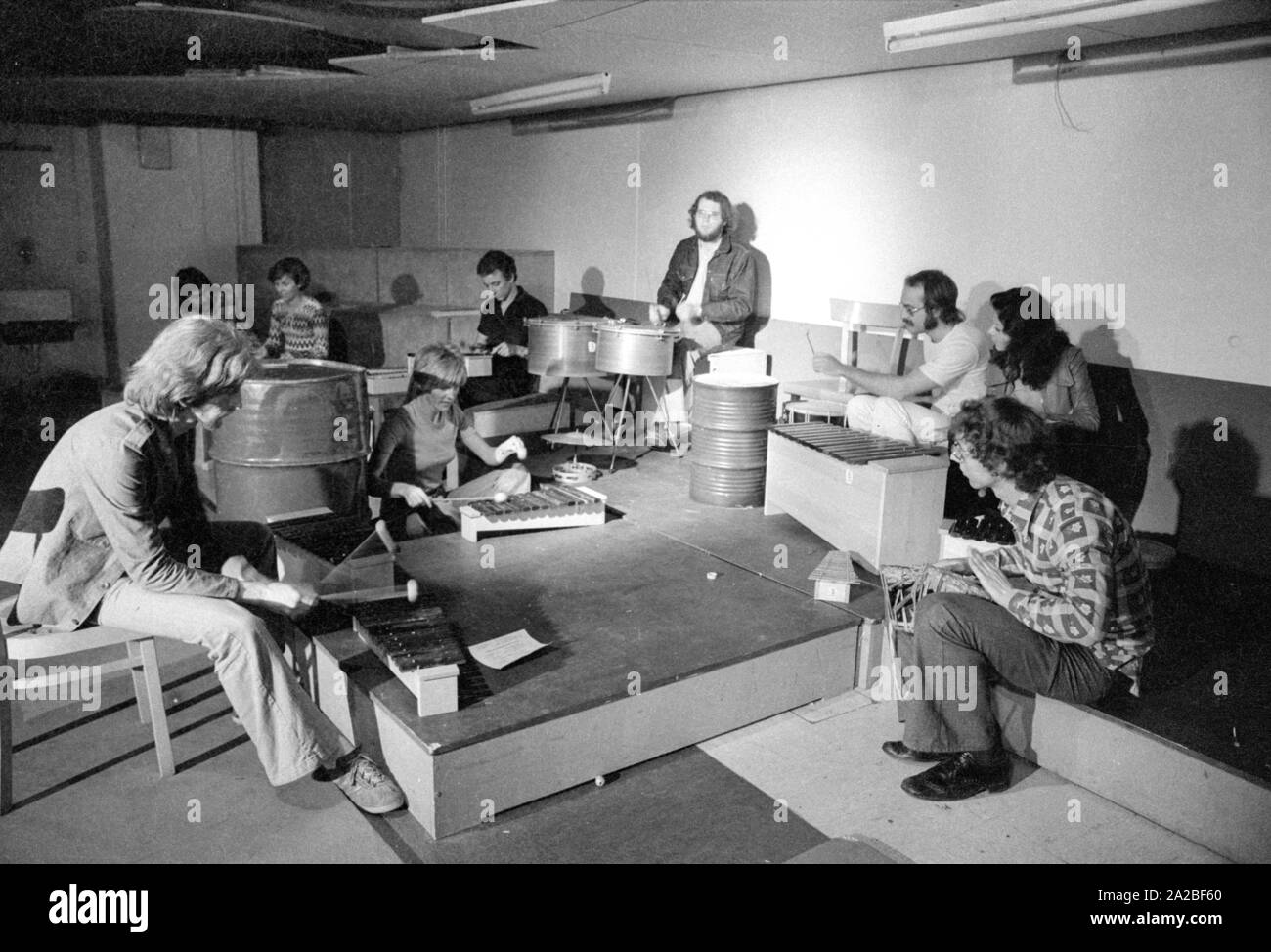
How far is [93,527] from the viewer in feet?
10.7

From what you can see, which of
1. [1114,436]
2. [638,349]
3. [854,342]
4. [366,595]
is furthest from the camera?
[854,342]

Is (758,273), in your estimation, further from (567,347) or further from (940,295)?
(940,295)

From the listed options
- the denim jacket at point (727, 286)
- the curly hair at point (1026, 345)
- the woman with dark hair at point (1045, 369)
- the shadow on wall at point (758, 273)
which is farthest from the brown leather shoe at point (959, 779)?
the shadow on wall at point (758, 273)

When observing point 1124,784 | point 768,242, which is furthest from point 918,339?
point 1124,784

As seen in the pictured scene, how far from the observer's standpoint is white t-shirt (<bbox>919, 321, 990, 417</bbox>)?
5.25 m

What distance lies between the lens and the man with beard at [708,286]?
6.94 metres

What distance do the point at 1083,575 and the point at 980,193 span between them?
343 cm

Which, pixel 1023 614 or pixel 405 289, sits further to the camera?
pixel 405 289

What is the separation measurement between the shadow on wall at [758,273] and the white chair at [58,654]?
15.9 ft

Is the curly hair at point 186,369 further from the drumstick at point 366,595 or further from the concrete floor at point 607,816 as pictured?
the concrete floor at point 607,816

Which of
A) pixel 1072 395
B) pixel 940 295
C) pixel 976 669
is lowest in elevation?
pixel 976 669

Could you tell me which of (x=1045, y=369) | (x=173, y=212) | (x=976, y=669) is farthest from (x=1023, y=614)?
(x=173, y=212)

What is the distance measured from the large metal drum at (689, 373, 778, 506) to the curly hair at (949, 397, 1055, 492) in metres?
2.15
